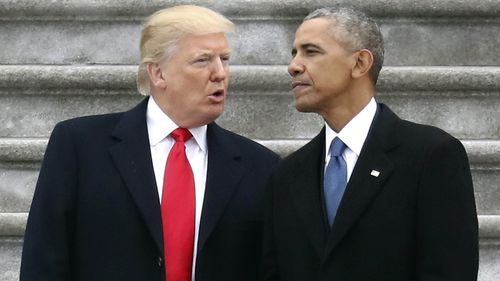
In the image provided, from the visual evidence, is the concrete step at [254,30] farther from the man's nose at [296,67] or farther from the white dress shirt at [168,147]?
the man's nose at [296,67]

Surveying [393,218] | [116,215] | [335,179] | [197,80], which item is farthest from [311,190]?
[116,215]

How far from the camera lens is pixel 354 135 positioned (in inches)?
181

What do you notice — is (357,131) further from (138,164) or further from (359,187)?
(138,164)

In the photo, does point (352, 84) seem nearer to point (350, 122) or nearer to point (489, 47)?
point (350, 122)

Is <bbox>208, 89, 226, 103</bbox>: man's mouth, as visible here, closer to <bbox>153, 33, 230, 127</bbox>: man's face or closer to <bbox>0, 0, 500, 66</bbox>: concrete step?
<bbox>153, 33, 230, 127</bbox>: man's face

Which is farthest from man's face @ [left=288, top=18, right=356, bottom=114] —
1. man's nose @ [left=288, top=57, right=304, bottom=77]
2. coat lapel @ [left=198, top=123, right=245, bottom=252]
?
coat lapel @ [left=198, top=123, right=245, bottom=252]

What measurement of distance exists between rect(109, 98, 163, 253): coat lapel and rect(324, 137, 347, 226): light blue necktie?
0.57m

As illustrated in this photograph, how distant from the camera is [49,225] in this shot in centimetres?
473

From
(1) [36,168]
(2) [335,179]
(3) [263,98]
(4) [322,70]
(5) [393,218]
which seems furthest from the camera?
(3) [263,98]

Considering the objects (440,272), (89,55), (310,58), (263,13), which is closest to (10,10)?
(89,55)

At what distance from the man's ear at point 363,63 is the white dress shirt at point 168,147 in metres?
0.60

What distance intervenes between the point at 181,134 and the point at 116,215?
354mm

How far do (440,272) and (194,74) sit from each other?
3.61ft

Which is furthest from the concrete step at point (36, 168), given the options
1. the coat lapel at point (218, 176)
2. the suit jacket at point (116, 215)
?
the suit jacket at point (116, 215)
